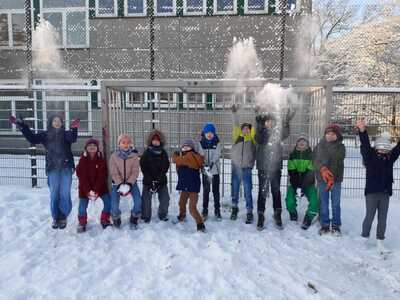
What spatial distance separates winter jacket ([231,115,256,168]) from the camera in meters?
5.56

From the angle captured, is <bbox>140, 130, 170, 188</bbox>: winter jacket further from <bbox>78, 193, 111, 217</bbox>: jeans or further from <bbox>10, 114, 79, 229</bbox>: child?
<bbox>10, 114, 79, 229</bbox>: child

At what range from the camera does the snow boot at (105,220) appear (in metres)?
5.22

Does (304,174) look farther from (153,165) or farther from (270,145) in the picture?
(153,165)

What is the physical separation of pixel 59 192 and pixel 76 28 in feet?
29.1

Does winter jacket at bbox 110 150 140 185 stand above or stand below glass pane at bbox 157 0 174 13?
below

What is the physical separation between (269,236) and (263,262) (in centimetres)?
78

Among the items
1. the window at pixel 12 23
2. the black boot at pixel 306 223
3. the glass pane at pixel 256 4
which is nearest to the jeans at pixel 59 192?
the black boot at pixel 306 223

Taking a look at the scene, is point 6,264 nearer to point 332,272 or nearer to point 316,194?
point 332,272

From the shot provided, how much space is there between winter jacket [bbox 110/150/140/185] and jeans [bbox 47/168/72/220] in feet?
2.06

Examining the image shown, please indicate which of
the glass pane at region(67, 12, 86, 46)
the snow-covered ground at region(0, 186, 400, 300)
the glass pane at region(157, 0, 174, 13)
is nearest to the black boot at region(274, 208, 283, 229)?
the snow-covered ground at region(0, 186, 400, 300)

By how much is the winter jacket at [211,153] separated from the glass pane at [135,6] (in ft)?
25.7

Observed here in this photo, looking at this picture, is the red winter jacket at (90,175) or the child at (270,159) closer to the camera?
the red winter jacket at (90,175)

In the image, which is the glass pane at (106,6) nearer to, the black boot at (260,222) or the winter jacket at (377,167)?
the black boot at (260,222)

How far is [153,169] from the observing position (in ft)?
17.7
